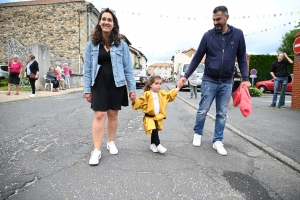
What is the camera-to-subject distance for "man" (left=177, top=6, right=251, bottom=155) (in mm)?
3242

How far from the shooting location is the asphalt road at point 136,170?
2.15 m

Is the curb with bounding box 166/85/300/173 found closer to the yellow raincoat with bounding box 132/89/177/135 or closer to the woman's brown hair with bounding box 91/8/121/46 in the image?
the yellow raincoat with bounding box 132/89/177/135

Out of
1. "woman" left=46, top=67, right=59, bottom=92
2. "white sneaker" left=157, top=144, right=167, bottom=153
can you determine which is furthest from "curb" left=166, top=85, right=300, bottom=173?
"woman" left=46, top=67, right=59, bottom=92

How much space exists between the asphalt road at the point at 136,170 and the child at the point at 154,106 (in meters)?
0.26

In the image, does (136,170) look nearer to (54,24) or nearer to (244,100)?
(244,100)

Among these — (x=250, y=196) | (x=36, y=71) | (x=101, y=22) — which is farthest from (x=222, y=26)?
(x=36, y=71)

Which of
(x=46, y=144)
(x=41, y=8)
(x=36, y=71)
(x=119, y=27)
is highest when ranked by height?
(x=41, y=8)

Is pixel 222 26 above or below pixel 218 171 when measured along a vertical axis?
above

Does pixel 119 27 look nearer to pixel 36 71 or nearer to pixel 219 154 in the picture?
pixel 219 154

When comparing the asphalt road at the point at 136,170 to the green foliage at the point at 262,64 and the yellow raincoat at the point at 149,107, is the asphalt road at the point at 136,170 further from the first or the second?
the green foliage at the point at 262,64

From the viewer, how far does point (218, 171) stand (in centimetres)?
268

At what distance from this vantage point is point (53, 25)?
24.1 meters

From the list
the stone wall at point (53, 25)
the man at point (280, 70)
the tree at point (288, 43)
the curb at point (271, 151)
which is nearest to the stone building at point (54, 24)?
the stone wall at point (53, 25)

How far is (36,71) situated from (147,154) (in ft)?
27.3
